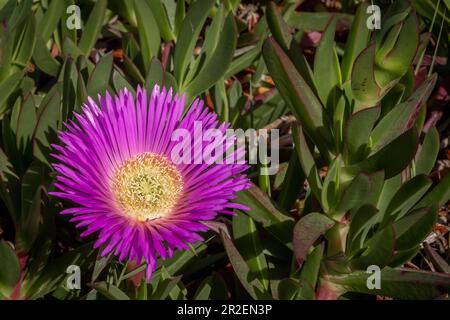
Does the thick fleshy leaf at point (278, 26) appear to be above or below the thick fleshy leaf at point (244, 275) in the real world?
above

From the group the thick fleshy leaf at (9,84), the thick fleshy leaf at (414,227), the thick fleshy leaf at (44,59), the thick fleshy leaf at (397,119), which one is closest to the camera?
the thick fleshy leaf at (414,227)

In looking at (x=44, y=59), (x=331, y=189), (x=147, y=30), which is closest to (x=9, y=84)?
(x=44, y=59)

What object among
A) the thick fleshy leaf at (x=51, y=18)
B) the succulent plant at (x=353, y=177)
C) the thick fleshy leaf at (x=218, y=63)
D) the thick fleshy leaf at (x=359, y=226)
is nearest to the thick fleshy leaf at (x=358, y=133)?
the succulent plant at (x=353, y=177)

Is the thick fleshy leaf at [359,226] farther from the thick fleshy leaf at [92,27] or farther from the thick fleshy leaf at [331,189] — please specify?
the thick fleshy leaf at [92,27]

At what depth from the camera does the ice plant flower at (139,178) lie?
110 cm

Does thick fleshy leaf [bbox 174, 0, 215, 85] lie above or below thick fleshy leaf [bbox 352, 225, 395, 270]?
above

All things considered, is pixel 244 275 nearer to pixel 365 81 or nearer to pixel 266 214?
pixel 266 214

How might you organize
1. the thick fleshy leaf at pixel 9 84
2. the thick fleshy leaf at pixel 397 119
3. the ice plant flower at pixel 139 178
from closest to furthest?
the ice plant flower at pixel 139 178, the thick fleshy leaf at pixel 397 119, the thick fleshy leaf at pixel 9 84

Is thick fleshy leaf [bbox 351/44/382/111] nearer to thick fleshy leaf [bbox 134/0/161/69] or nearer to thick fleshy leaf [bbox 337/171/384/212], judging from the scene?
thick fleshy leaf [bbox 337/171/384/212]

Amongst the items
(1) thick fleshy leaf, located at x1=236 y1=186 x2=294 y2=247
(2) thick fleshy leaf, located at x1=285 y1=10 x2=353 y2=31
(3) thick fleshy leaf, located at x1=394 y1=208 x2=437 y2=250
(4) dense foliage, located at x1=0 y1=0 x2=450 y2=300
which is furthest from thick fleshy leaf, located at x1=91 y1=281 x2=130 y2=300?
(2) thick fleshy leaf, located at x1=285 y1=10 x2=353 y2=31

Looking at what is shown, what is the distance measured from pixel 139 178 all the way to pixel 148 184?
25 mm

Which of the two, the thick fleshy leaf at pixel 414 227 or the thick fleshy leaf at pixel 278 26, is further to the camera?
the thick fleshy leaf at pixel 278 26

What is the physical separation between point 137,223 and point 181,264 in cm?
20

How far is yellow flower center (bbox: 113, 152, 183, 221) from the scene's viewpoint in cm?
136
